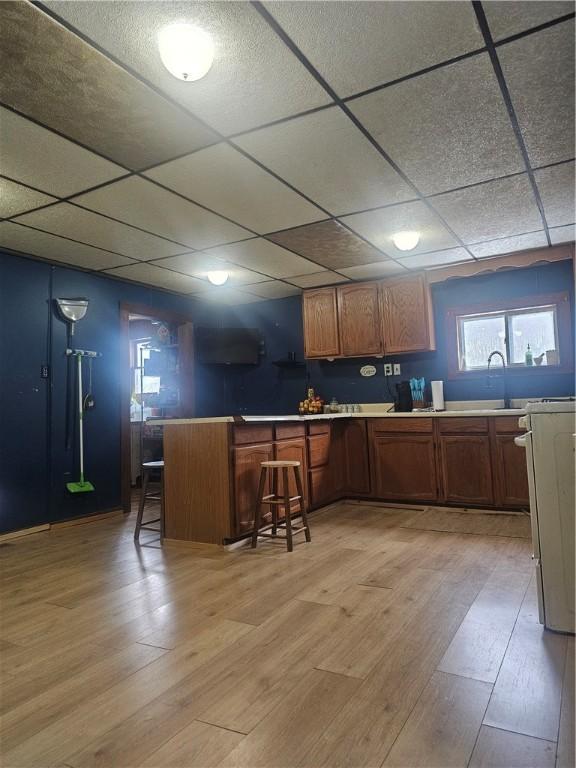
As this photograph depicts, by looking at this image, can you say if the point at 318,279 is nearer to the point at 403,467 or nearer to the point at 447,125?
the point at 403,467

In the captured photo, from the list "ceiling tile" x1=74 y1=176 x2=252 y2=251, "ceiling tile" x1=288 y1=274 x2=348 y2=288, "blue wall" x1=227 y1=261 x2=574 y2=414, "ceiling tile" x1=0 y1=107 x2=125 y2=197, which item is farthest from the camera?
"ceiling tile" x1=288 y1=274 x2=348 y2=288

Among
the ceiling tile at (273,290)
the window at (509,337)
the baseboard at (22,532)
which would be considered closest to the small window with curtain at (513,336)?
the window at (509,337)

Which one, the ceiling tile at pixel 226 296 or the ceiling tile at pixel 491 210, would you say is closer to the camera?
the ceiling tile at pixel 491 210

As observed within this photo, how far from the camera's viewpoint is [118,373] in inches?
194

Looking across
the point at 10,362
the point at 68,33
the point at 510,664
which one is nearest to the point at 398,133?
the point at 68,33

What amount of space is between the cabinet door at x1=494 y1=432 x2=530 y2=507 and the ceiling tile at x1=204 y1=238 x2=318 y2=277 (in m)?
2.46

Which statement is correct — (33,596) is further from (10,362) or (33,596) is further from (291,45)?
(291,45)

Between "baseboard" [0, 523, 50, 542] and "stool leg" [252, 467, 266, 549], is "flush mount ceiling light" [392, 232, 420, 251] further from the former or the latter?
"baseboard" [0, 523, 50, 542]

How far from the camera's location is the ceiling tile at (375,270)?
192 inches

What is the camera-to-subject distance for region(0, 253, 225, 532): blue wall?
4043 mm

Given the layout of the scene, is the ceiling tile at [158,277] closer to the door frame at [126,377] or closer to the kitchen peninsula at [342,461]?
the door frame at [126,377]

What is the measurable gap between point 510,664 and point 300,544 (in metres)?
1.91

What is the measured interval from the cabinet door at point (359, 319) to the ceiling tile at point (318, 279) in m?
0.12

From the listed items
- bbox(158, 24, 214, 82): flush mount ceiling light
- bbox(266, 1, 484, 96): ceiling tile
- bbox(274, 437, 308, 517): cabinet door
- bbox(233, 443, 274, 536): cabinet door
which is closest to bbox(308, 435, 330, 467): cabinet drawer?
bbox(274, 437, 308, 517): cabinet door
